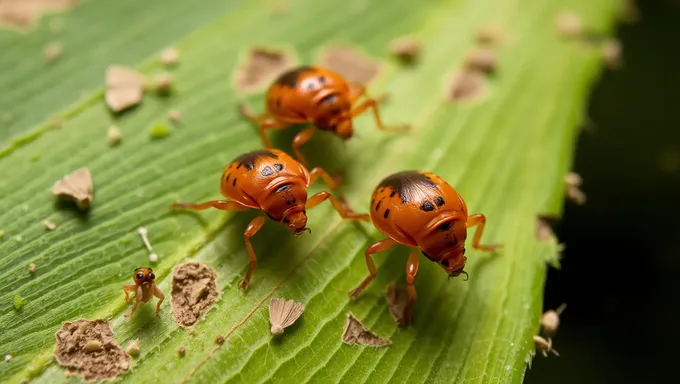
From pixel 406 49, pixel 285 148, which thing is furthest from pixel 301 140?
pixel 406 49

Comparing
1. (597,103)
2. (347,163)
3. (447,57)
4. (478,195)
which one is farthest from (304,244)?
(597,103)

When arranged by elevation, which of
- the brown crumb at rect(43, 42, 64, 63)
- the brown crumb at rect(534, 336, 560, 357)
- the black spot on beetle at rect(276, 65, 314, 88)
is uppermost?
the brown crumb at rect(43, 42, 64, 63)

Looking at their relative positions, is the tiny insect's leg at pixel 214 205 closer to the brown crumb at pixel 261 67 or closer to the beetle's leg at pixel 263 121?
the beetle's leg at pixel 263 121

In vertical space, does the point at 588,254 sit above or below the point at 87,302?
below

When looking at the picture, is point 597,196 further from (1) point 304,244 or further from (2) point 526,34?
(1) point 304,244

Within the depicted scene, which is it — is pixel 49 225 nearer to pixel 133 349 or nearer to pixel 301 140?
pixel 133 349

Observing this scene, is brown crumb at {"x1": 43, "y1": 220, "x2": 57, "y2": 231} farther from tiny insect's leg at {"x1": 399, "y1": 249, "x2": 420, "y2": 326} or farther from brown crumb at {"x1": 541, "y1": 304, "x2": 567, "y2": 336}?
brown crumb at {"x1": 541, "y1": 304, "x2": 567, "y2": 336}

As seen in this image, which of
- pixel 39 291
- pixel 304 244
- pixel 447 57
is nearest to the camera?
pixel 39 291

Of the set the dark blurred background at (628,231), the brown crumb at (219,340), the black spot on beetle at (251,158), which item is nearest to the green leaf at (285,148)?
the brown crumb at (219,340)

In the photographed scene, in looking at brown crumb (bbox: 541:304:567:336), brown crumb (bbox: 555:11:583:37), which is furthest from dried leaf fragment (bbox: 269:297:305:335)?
brown crumb (bbox: 555:11:583:37)
